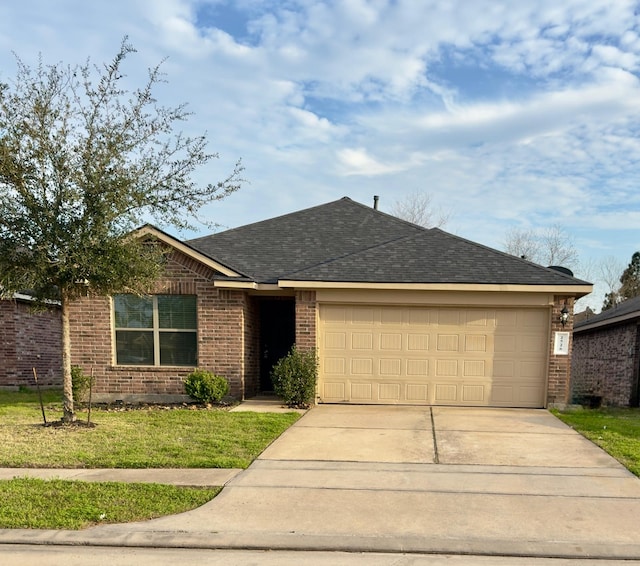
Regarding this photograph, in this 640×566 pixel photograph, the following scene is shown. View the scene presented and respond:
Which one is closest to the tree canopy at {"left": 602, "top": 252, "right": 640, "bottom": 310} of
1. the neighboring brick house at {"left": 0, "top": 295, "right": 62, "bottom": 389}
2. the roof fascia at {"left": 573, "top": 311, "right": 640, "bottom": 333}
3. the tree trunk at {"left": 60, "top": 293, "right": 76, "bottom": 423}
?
the roof fascia at {"left": 573, "top": 311, "right": 640, "bottom": 333}

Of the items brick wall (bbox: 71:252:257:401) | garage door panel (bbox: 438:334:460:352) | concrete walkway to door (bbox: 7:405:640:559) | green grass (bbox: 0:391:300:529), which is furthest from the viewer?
brick wall (bbox: 71:252:257:401)

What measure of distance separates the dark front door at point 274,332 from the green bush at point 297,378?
6.78 feet

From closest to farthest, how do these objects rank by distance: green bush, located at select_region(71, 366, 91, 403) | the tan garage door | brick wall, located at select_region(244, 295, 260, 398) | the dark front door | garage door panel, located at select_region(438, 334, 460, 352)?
green bush, located at select_region(71, 366, 91, 403) < the tan garage door < garage door panel, located at select_region(438, 334, 460, 352) < brick wall, located at select_region(244, 295, 260, 398) < the dark front door

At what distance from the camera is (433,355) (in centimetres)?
1050

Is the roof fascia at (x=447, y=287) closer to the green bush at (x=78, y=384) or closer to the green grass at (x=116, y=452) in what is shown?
the green grass at (x=116, y=452)

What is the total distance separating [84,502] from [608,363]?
1584cm

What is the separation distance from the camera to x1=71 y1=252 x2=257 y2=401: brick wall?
1066 cm

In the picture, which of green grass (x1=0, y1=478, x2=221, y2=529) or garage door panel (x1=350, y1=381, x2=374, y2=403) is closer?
green grass (x1=0, y1=478, x2=221, y2=529)

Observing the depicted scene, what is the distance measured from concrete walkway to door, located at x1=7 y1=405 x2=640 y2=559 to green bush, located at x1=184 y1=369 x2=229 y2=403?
294cm

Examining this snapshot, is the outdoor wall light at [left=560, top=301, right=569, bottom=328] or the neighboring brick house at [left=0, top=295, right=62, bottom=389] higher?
the outdoor wall light at [left=560, top=301, right=569, bottom=328]

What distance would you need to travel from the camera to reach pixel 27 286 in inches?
300

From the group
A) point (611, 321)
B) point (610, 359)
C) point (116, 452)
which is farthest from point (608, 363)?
point (116, 452)

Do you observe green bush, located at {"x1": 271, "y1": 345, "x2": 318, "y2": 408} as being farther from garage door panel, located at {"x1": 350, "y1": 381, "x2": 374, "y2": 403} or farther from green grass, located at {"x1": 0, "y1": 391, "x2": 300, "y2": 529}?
garage door panel, located at {"x1": 350, "y1": 381, "x2": 374, "y2": 403}

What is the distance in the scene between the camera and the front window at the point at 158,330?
35.5 feet
